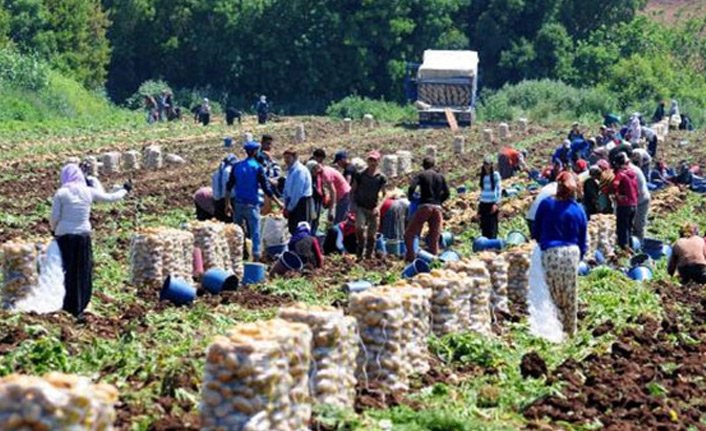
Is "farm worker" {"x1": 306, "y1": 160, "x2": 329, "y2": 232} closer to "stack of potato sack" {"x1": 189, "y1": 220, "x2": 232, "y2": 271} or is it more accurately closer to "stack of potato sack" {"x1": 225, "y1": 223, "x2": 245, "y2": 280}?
"stack of potato sack" {"x1": 225, "y1": 223, "x2": 245, "y2": 280}

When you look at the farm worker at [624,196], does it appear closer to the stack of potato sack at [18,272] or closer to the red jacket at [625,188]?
the red jacket at [625,188]

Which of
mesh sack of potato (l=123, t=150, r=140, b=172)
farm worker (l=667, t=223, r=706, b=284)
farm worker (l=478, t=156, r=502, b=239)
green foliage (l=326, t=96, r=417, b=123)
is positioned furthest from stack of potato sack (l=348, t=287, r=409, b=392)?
green foliage (l=326, t=96, r=417, b=123)

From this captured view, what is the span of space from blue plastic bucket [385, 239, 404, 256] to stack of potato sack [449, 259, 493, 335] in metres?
6.25

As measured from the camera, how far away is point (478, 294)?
590 inches

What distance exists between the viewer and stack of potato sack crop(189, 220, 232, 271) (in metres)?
18.7

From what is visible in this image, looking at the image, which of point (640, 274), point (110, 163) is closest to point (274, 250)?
point (640, 274)

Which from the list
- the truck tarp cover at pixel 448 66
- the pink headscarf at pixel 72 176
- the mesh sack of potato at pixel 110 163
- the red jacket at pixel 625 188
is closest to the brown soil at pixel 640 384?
the pink headscarf at pixel 72 176

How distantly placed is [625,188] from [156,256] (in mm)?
8324

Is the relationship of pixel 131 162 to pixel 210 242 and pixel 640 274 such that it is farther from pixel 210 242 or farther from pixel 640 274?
pixel 640 274

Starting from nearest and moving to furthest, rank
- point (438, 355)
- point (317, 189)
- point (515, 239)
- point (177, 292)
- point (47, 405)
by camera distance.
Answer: point (47, 405)
point (438, 355)
point (177, 292)
point (317, 189)
point (515, 239)

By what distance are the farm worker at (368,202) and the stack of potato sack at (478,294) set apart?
16.5 ft

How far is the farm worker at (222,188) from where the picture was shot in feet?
66.6

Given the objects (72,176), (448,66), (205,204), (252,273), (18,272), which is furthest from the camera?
(448,66)

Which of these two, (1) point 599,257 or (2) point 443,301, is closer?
(2) point 443,301
